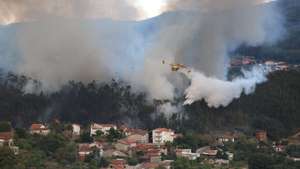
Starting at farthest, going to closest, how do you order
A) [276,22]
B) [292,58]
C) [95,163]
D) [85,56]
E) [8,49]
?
[276,22] → [292,58] → [8,49] → [85,56] → [95,163]

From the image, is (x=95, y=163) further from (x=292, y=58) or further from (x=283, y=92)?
(x=292, y=58)

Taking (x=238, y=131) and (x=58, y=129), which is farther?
(x=238, y=131)

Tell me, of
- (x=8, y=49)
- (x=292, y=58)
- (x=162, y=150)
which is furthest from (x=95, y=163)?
(x=292, y=58)

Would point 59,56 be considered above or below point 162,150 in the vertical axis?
above

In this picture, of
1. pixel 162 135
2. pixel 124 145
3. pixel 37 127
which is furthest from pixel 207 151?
pixel 37 127

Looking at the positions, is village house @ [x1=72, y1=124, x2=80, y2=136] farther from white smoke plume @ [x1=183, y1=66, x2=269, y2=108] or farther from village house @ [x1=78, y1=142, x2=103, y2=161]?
white smoke plume @ [x1=183, y1=66, x2=269, y2=108]

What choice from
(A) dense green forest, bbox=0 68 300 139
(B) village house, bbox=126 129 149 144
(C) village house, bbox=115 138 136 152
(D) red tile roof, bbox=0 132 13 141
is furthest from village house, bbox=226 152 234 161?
(D) red tile roof, bbox=0 132 13 141

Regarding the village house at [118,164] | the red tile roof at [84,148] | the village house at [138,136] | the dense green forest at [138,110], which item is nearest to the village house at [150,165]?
the village house at [118,164]
